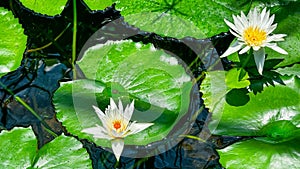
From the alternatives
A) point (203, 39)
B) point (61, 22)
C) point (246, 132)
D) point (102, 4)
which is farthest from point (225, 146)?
point (61, 22)

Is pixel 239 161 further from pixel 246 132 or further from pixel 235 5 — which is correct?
pixel 235 5

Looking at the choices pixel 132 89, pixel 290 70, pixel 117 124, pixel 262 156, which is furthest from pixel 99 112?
pixel 290 70

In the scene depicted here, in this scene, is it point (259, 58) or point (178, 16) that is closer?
point (259, 58)

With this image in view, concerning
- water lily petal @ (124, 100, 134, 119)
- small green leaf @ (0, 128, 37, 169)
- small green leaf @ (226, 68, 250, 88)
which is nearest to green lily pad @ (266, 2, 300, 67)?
small green leaf @ (226, 68, 250, 88)

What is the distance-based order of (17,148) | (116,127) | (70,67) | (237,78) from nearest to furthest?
1. (116,127)
2. (17,148)
3. (237,78)
4. (70,67)

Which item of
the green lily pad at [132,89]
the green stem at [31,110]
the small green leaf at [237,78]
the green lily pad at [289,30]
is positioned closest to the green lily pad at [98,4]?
the green lily pad at [132,89]

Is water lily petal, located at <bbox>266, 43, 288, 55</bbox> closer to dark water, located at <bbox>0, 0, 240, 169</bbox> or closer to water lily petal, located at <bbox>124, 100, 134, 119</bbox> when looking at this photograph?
dark water, located at <bbox>0, 0, 240, 169</bbox>

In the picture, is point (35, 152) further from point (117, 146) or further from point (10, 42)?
point (10, 42)

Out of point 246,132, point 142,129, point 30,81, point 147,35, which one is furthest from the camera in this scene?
point 147,35
